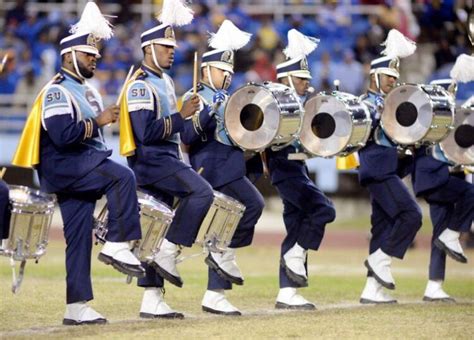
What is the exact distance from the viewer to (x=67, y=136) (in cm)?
869

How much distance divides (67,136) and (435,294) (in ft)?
14.3

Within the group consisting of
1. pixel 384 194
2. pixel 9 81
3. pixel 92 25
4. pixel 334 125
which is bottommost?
pixel 9 81

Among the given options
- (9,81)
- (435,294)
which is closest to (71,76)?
(435,294)

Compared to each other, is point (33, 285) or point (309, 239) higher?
point (309, 239)

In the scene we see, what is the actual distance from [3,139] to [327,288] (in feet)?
30.4

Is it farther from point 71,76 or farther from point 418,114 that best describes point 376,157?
point 71,76

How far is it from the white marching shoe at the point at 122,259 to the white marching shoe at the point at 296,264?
211 cm

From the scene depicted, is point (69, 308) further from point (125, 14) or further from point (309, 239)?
point (125, 14)

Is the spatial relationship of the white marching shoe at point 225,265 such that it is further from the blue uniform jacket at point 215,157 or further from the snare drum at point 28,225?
the snare drum at point 28,225

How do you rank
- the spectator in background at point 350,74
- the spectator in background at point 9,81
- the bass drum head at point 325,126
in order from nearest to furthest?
the bass drum head at point 325,126, the spectator in background at point 350,74, the spectator in background at point 9,81

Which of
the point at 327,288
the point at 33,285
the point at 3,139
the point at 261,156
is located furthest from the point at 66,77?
the point at 3,139

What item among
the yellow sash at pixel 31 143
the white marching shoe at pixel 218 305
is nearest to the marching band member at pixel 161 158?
the white marching shoe at pixel 218 305

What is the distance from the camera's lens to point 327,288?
1251 centimetres

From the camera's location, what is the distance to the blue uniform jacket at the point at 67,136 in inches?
344
